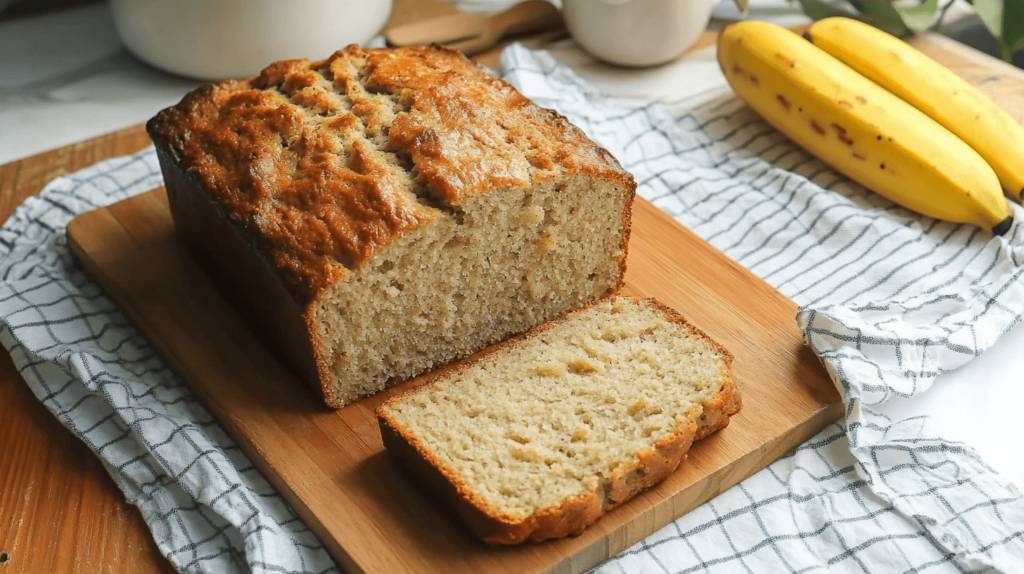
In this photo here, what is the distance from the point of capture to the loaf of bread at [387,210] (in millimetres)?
2527

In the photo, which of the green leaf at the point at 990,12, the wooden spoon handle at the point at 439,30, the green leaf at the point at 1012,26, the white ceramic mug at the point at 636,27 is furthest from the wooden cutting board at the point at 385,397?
the green leaf at the point at 1012,26

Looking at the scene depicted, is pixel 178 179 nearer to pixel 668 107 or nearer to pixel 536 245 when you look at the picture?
pixel 536 245

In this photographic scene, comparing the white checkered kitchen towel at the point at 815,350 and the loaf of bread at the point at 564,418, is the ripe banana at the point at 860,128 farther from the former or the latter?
the loaf of bread at the point at 564,418

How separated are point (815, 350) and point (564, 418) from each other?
85 centimetres

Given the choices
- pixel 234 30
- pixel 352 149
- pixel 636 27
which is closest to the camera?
pixel 352 149

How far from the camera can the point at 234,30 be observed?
3.80m

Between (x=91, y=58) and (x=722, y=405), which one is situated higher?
(x=722, y=405)

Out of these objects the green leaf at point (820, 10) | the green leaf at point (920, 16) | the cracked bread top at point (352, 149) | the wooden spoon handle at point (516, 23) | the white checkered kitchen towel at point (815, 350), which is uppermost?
the cracked bread top at point (352, 149)

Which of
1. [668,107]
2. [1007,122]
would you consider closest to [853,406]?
[1007,122]

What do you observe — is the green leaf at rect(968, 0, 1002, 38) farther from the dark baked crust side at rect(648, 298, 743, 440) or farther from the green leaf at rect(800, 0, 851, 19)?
the dark baked crust side at rect(648, 298, 743, 440)

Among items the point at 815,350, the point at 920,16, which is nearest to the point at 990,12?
the point at 920,16

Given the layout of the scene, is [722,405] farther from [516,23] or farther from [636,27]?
[516,23]

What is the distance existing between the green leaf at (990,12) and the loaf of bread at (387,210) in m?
2.29

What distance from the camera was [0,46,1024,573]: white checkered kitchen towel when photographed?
239cm
